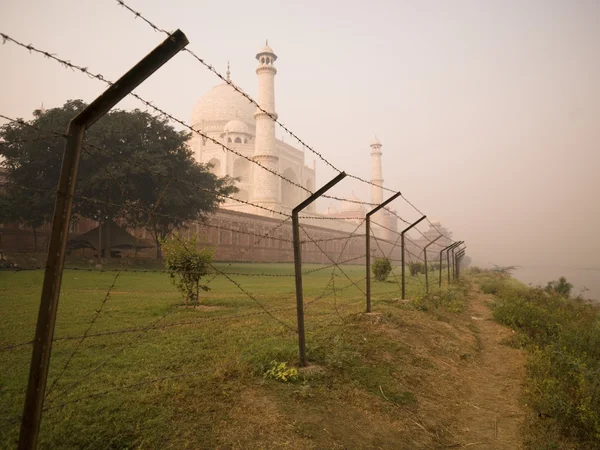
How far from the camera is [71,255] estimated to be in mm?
24047

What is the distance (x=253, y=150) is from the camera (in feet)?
168

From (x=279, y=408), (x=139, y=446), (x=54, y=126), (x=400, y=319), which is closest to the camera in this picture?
(x=139, y=446)

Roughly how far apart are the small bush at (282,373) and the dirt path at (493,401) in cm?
195

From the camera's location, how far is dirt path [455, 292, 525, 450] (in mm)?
4148

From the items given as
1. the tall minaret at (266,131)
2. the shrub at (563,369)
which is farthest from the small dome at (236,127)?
the shrub at (563,369)

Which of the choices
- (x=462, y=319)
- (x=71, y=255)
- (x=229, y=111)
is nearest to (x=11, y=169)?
(x=71, y=255)

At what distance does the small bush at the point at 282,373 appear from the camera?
4.89 metres

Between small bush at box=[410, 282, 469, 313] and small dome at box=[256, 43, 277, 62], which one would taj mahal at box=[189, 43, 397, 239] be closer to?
small dome at box=[256, 43, 277, 62]

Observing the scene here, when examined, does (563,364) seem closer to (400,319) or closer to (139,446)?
(400,319)

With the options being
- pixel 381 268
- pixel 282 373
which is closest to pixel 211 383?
pixel 282 373

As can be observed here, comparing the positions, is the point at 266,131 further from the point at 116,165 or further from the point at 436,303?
the point at 436,303

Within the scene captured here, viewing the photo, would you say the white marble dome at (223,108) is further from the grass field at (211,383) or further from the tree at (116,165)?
the grass field at (211,383)

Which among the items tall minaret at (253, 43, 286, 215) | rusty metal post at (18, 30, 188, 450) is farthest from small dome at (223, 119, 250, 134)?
rusty metal post at (18, 30, 188, 450)

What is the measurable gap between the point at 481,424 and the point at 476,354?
318cm
